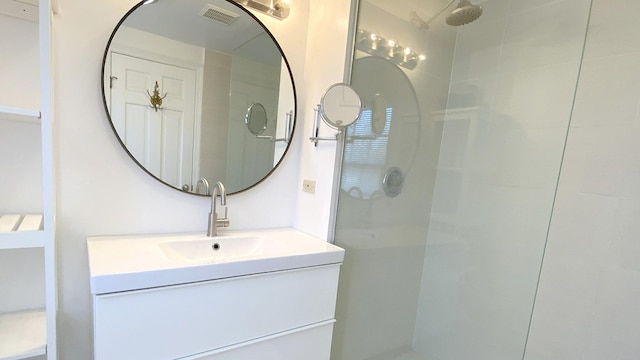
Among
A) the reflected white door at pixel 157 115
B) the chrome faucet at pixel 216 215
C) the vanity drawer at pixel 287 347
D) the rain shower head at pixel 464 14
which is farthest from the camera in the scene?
the rain shower head at pixel 464 14

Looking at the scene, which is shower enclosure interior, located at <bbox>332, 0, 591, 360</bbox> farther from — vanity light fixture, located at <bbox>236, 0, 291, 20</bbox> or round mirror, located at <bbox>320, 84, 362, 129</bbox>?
vanity light fixture, located at <bbox>236, 0, 291, 20</bbox>

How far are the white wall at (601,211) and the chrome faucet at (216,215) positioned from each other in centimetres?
161

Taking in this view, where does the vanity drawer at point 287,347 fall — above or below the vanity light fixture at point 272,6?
below

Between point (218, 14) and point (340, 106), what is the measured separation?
0.73 m

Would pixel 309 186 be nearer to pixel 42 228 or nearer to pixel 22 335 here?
pixel 42 228

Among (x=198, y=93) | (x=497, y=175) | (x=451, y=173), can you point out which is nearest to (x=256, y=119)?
(x=198, y=93)

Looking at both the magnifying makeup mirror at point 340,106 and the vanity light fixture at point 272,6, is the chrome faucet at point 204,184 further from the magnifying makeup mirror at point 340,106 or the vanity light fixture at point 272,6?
the vanity light fixture at point 272,6

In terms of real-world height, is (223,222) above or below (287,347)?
above

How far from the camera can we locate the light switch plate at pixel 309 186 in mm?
1553

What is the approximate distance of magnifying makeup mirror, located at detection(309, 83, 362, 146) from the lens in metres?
1.33

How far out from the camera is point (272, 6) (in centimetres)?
149

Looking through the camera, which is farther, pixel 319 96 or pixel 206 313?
pixel 319 96

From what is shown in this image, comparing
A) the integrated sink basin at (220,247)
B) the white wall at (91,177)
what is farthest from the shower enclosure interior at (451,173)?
the integrated sink basin at (220,247)

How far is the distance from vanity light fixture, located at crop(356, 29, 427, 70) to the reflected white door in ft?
2.73
